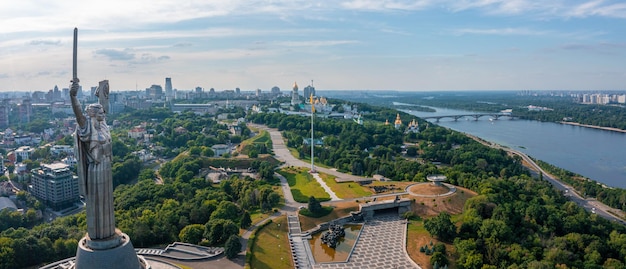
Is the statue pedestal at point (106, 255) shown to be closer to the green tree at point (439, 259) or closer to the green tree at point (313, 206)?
the green tree at point (439, 259)

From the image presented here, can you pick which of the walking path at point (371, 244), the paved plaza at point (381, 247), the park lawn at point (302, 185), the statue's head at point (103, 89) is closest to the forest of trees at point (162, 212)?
the park lawn at point (302, 185)

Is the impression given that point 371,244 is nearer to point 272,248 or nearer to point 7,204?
point 272,248

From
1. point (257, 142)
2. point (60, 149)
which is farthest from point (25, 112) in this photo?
point (257, 142)

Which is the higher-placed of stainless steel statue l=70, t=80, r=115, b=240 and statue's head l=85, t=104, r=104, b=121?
statue's head l=85, t=104, r=104, b=121

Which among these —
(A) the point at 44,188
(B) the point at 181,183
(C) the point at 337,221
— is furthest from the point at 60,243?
(A) the point at 44,188

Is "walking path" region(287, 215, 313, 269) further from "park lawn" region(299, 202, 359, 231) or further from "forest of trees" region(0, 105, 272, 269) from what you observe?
"forest of trees" region(0, 105, 272, 269)

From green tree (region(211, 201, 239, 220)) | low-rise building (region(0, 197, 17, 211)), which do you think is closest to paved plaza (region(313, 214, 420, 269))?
green tree (region(211, 201, 239, 220))

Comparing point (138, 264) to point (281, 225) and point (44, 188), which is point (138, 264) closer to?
point (281, 225)
